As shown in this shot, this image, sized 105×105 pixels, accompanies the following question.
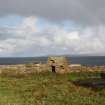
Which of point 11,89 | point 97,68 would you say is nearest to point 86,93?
point 11,89

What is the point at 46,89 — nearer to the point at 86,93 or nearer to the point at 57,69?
the point at 86,93

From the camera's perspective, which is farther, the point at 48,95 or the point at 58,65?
the point at 58,65

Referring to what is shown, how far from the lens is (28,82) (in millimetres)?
50250

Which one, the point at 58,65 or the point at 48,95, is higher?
the point at 58,65

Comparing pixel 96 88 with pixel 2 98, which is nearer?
pixel 2 98

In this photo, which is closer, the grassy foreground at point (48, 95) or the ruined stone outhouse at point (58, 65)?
the grassy foreground at point (48, 95)

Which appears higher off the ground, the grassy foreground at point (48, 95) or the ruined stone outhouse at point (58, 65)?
the ruined stone outhouse at point (58, 65)

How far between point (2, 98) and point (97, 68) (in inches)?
1370

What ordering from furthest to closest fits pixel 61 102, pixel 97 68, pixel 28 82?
pixel 97 68 < pixel 28 82 < pixel 61 102

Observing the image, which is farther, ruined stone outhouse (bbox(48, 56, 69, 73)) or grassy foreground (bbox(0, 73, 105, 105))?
ruined stone outhouse (bbox(48, 56, 69, 73))

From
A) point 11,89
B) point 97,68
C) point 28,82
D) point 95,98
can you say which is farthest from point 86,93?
point 97,68

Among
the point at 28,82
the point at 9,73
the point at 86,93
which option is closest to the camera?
the point at 86,93

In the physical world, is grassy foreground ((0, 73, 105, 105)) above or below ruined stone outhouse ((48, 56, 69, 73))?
below

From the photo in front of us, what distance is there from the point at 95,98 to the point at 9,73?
93.9 feet
